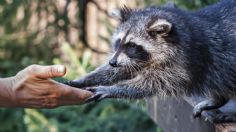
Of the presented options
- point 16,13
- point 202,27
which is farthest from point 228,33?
point 16,13

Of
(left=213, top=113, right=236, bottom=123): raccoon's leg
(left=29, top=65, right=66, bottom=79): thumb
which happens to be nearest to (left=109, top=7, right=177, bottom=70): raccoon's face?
(left=213, top=113, right=236, bottom=123): raccoon's leg

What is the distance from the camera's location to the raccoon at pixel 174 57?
13.0 feet

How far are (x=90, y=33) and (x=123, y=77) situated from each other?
5.19 meters

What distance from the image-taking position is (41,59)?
802cm

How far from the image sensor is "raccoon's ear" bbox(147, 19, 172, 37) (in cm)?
399

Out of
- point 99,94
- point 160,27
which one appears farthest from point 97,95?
point 160,27

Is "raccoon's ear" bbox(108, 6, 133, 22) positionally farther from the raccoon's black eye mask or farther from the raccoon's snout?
the raccoon's snout

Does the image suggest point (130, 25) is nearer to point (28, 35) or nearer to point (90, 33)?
point (28, 35)

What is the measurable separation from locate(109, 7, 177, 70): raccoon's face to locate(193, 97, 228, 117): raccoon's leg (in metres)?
0.38

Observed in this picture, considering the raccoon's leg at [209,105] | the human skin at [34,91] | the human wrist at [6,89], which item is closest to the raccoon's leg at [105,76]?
the raccoon's leg at [209,105]

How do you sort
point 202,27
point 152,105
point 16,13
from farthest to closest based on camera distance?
point 16,13 < point 152,105 < point 202,27

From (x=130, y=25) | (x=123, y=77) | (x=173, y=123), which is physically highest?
(x=130, y=25)

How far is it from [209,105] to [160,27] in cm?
55

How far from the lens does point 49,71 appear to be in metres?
3.18
